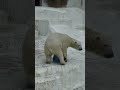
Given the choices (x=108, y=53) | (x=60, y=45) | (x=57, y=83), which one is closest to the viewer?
(x=108, y=53)

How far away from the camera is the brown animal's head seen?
24.4 inches

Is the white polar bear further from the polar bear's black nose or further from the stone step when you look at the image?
the polar bear's black nose

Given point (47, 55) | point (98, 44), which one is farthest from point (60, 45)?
point (98, 44)

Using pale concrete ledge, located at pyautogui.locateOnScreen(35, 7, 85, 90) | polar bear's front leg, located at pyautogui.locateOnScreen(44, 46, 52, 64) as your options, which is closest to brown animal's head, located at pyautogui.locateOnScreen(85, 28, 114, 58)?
pale concrete ledge, located at pyautogui.locateOnScreen(35, 7, 85, 90)

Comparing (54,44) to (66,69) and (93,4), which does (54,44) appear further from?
(93,4)

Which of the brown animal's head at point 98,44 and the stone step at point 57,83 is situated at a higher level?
the brown animal's head at point 98,44

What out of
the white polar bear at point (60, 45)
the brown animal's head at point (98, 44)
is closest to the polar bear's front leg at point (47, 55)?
the white polar bear at point (60, 45)

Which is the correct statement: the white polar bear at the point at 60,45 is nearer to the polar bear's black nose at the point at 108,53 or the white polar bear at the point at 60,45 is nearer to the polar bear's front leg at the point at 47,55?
the polar bear's front leg at the point at 47,55

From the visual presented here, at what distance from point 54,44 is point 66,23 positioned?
0.63ft

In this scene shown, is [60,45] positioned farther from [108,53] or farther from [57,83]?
[108,53]

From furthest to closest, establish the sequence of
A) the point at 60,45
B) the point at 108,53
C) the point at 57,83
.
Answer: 1. the point at 60,45
2. the point at 57,83
3. the point at 108,53

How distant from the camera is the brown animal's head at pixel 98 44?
62 cm

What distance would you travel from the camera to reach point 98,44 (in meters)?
0.65

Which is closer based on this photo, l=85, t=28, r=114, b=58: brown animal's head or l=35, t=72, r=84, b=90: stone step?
l=85, t=28, r=114, b=58: brown animal's head
